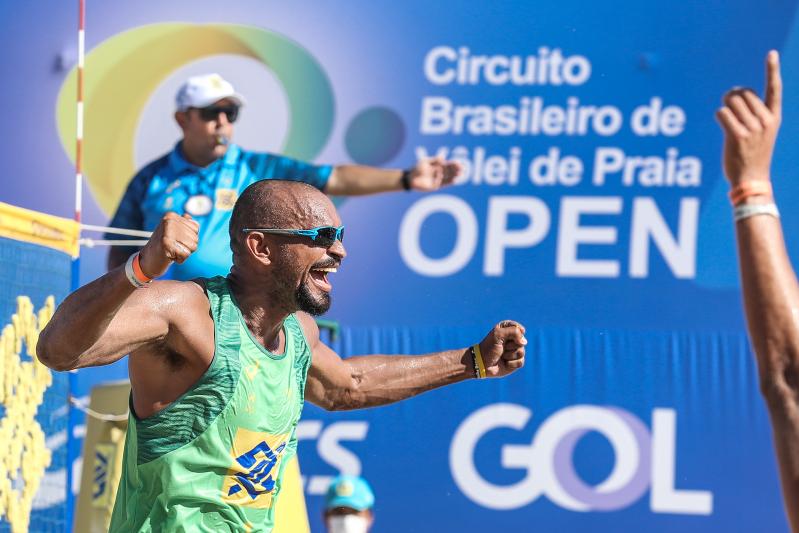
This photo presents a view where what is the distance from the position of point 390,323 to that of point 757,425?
2.13 metres

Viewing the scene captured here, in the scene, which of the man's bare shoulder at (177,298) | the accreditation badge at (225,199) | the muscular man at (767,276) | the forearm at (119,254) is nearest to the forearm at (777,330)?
the muscular man at (767,276)

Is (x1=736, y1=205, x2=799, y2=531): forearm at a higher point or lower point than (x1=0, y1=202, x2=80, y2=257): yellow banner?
lower

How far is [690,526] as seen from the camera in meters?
6.97

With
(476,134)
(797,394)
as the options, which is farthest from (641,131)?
(797,394)

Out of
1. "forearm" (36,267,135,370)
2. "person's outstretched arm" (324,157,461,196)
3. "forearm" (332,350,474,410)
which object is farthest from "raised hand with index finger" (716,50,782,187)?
"person's outstretched arm" (324,157,461,196)

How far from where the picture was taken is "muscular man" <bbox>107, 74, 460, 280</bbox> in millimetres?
6457

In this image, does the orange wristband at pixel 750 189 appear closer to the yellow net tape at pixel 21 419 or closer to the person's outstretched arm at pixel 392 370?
the person's outstretched arm at pixel 392 370

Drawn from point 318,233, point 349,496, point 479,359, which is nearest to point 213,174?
point 349,496

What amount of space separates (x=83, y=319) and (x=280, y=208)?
83 cm

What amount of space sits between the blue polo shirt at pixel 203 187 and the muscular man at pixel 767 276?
447cm

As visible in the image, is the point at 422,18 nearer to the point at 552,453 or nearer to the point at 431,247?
the point at 431,247

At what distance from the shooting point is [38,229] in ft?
17.8

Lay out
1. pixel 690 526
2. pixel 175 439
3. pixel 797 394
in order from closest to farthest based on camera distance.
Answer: pixel 797 394 → pixel 175 439 → pixel 690 526

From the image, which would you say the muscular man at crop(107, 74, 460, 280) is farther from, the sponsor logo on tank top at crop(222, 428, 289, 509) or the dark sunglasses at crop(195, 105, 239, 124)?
the sponsor logo on tank top at crop(222, 428, 289, 509)
